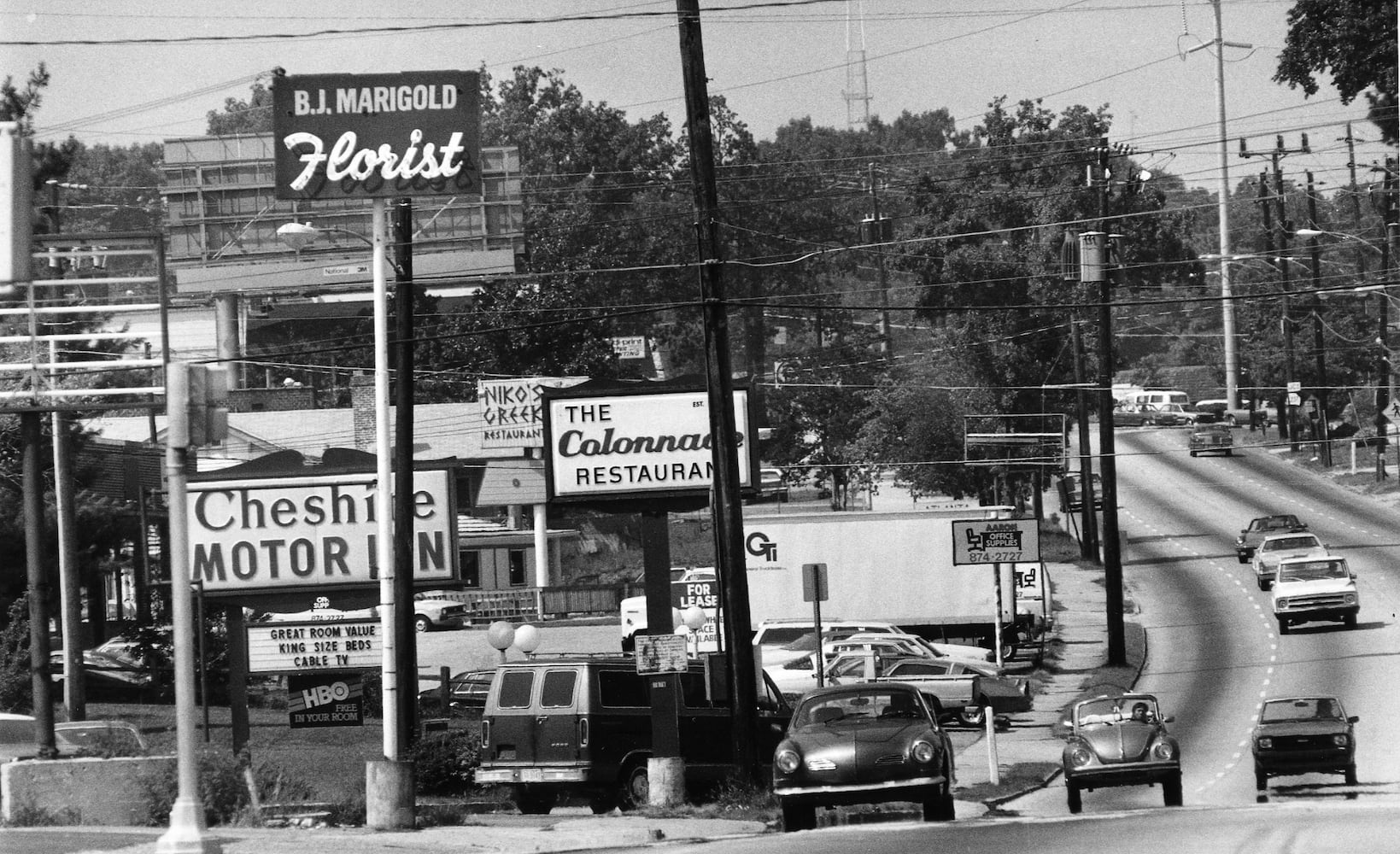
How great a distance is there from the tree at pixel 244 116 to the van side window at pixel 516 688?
100 metres

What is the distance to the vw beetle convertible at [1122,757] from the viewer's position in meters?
20.5

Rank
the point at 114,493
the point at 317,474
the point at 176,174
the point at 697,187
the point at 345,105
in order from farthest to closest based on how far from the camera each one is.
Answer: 1. the point at 176,174
2. the point at 114,493
3. the point at 317,474
4. the point at 697,187
5. the point at 345,105

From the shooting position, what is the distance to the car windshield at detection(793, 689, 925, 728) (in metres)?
18.5

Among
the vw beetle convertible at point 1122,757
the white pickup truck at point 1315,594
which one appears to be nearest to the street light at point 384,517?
the vw beetle convertible at point 1122,757

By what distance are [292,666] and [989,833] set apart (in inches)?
553

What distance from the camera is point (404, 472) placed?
2512 centimetres

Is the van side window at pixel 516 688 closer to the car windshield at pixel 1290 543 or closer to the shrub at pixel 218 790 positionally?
the shrub at pixel 218 790

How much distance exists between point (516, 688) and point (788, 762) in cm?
565

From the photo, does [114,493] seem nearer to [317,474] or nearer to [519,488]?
[519,488]

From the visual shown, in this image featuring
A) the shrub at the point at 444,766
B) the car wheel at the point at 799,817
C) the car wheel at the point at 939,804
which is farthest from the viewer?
the shrub at the point at 444,766

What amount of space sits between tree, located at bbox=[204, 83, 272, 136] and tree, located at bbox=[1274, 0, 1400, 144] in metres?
83.1

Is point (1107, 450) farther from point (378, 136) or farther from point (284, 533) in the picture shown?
point (378, 136)

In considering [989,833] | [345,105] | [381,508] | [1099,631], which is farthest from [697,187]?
[1099,631]

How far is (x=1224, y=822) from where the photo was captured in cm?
1658
